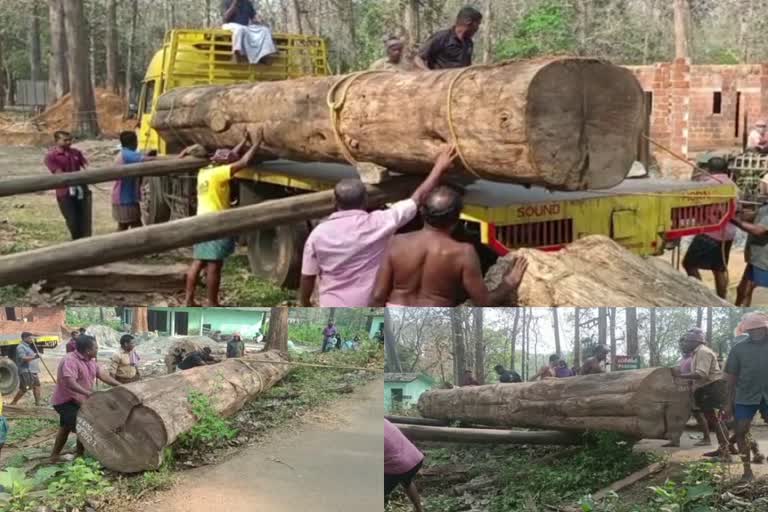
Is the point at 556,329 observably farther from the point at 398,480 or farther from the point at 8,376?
the point at 8,376

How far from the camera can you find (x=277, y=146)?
7609 millimetres

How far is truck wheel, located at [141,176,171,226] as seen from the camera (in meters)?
11.8

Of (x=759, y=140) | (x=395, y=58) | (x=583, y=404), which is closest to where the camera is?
(x=583, y=404)

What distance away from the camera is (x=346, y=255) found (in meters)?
4.32

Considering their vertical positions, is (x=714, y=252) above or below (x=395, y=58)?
below

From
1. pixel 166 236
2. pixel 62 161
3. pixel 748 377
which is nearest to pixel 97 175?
pixel 62 161

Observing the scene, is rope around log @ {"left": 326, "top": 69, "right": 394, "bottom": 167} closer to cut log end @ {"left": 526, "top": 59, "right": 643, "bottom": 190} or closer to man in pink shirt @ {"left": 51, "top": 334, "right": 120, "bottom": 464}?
cut log end @ {"left": 526, "top": 59, "right": 643, "bottom": 190}

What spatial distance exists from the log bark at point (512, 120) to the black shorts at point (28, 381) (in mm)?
2758

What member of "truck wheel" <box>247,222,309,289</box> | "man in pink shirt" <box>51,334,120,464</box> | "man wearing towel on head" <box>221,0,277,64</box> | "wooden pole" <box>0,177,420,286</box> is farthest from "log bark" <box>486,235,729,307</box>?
"man wearing towel on head" <box>221,0,277,64</box>

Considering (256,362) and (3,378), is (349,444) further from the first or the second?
(3,378)

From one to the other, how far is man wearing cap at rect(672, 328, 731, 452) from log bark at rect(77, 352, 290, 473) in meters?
1.48

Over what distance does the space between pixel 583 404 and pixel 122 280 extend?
579cm

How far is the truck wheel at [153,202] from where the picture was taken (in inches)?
465

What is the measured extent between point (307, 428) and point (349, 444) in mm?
250
